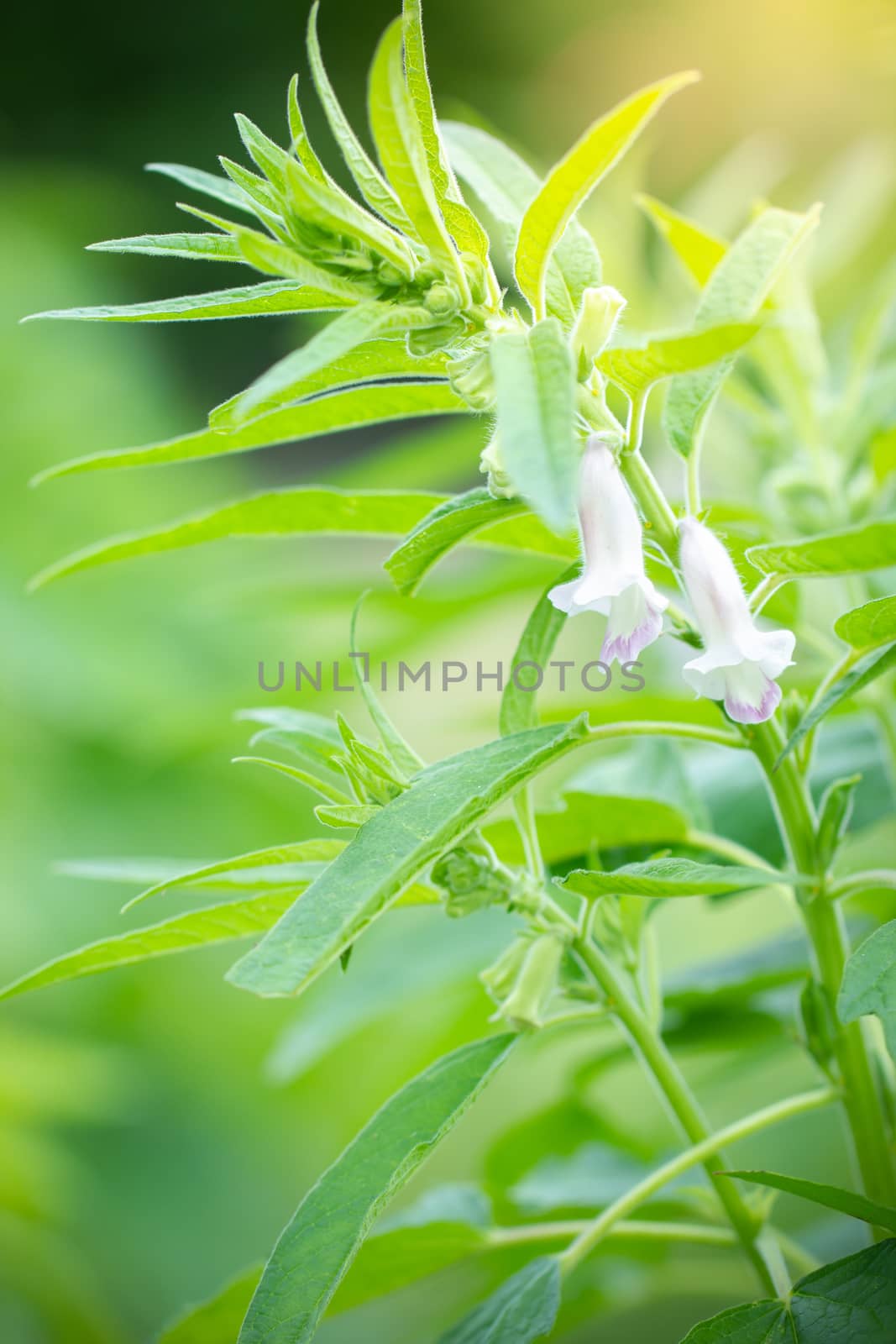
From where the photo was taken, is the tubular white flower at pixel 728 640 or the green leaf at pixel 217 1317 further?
the green leaf at pixel 217 1317

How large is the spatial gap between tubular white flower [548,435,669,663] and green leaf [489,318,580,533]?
2.1 inches

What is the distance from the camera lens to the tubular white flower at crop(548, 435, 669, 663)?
0.36 m

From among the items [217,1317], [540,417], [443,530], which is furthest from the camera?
[217,1317]

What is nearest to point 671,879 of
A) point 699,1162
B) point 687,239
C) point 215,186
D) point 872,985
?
point 872,985

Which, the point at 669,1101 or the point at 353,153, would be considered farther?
the point at 669,1101

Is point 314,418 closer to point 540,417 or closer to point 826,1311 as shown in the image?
point 540,417

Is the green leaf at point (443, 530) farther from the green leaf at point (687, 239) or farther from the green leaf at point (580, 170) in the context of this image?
the green leaf at point (687, 239)

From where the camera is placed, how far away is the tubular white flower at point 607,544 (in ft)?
1.18

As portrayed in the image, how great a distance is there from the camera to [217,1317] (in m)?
0.53

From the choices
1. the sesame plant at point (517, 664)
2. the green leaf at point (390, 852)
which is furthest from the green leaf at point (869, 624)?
the green leaf at point (390, 852)

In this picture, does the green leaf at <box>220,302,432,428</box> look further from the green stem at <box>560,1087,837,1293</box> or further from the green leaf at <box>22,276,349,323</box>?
the green stem at <box>560,1087,837,1293</box>

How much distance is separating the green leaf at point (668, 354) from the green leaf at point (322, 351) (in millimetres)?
63

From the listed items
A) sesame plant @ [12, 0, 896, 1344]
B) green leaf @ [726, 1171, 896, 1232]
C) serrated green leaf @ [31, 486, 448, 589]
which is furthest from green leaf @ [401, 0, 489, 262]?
green leaf @ [726, 1171, 896, 1232]

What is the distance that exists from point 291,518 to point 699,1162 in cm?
32
